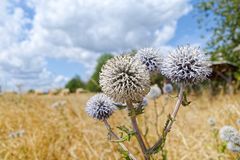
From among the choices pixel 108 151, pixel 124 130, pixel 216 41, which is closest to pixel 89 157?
pixel 108 151

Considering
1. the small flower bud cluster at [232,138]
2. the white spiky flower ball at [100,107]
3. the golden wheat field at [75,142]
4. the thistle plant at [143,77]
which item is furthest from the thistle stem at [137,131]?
the golden wheat field at [75,142]

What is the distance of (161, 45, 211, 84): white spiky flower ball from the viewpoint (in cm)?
141

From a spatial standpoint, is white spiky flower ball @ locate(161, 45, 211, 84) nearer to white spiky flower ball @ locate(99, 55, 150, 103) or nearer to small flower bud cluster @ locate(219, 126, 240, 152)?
white spiky flower ball @ locate(99, 55, 150, 103)

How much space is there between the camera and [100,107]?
1806 millimetres

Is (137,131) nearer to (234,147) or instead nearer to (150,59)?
(150,59)

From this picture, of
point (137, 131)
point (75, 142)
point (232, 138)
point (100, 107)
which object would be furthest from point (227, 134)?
point (75, 142)

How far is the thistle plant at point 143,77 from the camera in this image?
51.8 inches

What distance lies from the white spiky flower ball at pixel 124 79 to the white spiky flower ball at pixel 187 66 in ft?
0.46

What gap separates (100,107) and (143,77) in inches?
21.3

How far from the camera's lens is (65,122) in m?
5.37

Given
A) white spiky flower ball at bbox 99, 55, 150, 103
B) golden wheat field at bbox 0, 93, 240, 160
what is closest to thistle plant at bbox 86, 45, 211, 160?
white spiky flower ball at bbox 99, 55, 150, 103

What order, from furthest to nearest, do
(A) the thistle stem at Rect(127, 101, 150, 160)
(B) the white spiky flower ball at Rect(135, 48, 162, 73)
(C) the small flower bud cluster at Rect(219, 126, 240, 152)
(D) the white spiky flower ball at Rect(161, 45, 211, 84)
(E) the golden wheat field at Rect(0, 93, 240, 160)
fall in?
1. (E) the golden wheat field at Rect(0, 93, 240, 160)
2. (C) the small flower bud cluster at Rect(219, 126, 240, 152)
3. (B) the white spiky flower ball at Rect(135, 48, 162, 73)
4. (D) the white spiky flower ball at Rect(161, 45, 211, 84)
5. (A) the thistle stem at Rect(127, 101, 150, 160)

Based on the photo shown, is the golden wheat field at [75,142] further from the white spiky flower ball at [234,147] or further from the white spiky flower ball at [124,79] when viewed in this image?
the white spiky flower ball at [124,79]

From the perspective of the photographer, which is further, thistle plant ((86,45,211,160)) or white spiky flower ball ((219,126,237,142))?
white spiky flower ball ((219,126,237,142))
